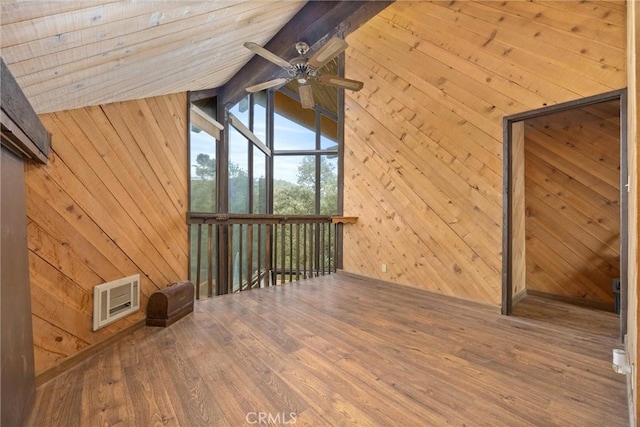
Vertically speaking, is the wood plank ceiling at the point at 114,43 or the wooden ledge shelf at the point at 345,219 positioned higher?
the wood plank ceiling at the point at 114,43

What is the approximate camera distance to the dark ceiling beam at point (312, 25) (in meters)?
2.89

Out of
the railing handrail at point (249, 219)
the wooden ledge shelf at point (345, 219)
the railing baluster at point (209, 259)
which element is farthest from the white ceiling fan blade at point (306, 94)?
the railing baluster at point (209, 259)

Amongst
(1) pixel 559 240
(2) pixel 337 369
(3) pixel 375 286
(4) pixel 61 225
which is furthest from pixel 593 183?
(4) pixel 61 225

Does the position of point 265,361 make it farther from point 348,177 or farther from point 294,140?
point 294,140

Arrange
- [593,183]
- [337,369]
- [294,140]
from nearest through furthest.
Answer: [337,369] → [593,183] → [294,140]

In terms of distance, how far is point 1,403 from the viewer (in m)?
1.06

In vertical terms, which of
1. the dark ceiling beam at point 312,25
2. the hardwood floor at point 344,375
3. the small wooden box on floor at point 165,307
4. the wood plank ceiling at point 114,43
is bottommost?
the hardwood floor at point 344,375

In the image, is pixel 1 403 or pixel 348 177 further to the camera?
pixel 348 177

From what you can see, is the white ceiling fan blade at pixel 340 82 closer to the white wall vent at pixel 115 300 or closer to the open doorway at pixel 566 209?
the open doorway at pixel 566 209

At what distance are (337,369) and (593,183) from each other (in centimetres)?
368

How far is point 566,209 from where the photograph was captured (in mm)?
3420

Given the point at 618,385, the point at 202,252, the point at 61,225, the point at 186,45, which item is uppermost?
the point at 186,45

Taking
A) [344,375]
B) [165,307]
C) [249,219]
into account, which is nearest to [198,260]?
[249,219]

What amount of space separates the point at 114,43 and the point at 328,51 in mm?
1695
